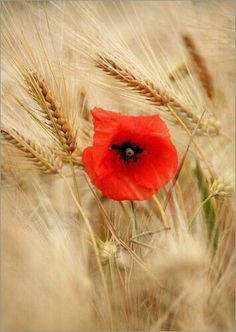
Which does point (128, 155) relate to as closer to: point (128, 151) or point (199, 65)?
point (128, 151)

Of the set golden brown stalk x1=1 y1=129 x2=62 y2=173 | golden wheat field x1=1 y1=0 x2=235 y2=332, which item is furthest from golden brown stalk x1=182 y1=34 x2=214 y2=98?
golden brown stalk x1=1 y1=129 x2=62 y2=173

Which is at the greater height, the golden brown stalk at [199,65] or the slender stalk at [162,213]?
the golden brown stalk at [199,65]

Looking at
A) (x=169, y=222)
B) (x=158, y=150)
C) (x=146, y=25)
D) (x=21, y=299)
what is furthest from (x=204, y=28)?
(x=21, y=299)

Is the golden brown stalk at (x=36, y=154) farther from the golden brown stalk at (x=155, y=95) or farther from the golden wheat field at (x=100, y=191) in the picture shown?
the golden brown stalk at (x=155, y=95)

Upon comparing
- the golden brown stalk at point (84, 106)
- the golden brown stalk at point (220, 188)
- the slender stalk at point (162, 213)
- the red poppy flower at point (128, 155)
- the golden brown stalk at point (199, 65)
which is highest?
the golden brown stalk at point (199, 65)

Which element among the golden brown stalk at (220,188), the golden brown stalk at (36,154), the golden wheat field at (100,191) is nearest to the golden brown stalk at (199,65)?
the golden wheat field at (100,191)

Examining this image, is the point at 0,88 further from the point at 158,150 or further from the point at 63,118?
the point at 158,150

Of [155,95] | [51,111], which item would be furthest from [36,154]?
[155,95]

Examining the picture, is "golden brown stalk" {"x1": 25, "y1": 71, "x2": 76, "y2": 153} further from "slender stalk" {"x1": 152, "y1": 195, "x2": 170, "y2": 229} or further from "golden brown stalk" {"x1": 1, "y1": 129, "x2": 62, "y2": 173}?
"slender stalk" {"x1": 152, "y1": 195, "x2": 170, "y2": 229}
